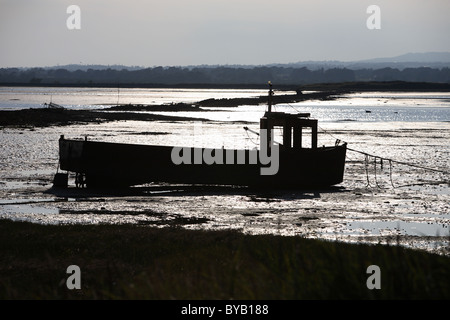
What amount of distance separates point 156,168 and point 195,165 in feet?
6.24

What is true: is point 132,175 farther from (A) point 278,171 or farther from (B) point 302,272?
(B) point 302,272

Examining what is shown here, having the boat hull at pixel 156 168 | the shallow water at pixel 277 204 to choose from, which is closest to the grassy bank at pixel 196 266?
the shallow water at pixel 277 204

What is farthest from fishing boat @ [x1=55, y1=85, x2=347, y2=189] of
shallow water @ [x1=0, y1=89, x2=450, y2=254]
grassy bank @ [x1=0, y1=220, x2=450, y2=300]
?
grassy bank @ [x1=0, y1=220, x2=450, y2=300]

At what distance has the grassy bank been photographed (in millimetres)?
8297

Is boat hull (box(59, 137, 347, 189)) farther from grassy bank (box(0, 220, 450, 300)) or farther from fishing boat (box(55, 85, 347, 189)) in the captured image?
grassy bank (box(0, 220, 450, 300))

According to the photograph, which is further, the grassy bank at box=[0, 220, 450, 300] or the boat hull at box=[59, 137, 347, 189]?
the boat hull at box=[59, 137, 347, 189]

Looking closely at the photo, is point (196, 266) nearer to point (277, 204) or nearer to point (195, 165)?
point (277, 204)

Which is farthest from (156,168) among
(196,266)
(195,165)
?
(196,266)

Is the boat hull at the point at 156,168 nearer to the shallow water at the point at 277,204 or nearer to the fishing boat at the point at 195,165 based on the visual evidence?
the fishing boat at the point at 195,165

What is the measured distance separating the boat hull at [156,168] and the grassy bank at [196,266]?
12.3m

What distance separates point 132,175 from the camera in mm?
33312

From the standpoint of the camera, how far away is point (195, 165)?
33375 millimetres
